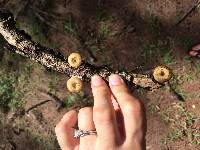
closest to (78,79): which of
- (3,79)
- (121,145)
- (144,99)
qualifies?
(121,145)

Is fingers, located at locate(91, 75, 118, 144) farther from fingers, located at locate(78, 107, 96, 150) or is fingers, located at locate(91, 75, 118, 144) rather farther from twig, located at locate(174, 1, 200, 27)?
twig, located at locate(174, 1, 200, 27)

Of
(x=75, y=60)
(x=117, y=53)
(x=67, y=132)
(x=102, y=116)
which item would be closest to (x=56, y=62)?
(x=75, y=60)

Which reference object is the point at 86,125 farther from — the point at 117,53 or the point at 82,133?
the point at 117,53

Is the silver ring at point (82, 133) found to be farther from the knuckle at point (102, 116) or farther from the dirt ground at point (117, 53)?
the dirt ground at point (117, 53)

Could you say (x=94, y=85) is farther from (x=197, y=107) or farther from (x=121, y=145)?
(x=197, y=107)

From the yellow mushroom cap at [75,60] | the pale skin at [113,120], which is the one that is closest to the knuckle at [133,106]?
the pale skin at [113,120]

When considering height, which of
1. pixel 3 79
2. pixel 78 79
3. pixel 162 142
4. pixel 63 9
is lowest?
pixel 162 142

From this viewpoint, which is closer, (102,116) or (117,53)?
(102,116)
